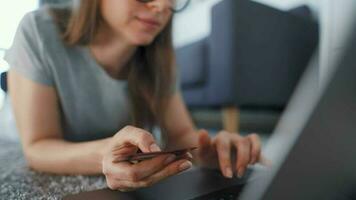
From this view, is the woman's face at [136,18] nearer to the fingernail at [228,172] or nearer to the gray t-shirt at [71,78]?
the gray t-shirt at [71,78]

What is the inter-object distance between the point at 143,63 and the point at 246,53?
104 millimetres

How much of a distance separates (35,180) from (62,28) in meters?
0.13

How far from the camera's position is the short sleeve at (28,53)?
264 millimetres

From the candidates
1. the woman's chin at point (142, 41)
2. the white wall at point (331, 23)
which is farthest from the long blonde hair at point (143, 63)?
the white wall at point (331, 23)

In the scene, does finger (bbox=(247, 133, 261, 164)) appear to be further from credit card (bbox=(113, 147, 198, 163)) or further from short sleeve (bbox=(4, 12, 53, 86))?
short sleeve (bbox=(4, 12, 53, 86))

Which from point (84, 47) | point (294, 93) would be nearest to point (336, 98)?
point (294, 93)

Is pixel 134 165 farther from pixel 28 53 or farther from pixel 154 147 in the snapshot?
pixel 28 53

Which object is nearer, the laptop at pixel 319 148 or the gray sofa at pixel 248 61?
the laptop at pixel 319 148

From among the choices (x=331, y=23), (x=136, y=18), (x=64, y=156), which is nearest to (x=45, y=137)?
(x=64, y=156)

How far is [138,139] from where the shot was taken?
249 millimetres

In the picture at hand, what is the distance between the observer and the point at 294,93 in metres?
0.32

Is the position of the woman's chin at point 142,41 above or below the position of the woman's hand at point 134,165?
above

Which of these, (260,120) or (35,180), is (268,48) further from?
(35,180)

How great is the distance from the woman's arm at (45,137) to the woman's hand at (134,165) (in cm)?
1
